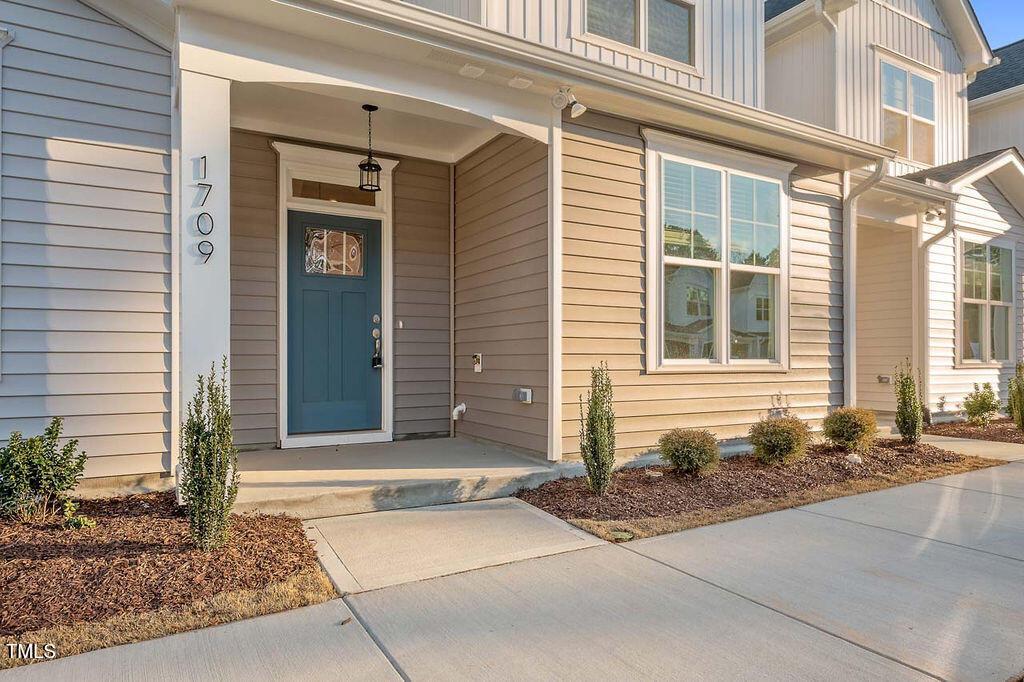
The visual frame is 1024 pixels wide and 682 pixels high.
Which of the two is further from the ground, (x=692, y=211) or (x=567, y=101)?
(x=567, y=101)

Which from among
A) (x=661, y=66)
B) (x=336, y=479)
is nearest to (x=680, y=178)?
(x=661, y=66)

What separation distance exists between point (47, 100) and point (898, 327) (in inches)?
355

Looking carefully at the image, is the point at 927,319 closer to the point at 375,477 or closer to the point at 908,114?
the point at 908,114

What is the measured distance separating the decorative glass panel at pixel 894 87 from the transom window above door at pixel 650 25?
11.7 ft

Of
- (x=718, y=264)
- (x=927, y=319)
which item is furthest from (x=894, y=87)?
(x=718, y=264)

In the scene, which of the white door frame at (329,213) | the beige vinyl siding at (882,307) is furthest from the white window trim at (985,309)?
the white door frame at (329,213)

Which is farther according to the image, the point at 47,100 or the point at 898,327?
the point at 898,327

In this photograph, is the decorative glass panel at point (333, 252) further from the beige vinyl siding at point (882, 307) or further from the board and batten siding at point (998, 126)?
the board and batten siding at point (998, 126)

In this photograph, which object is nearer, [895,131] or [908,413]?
[908,413]

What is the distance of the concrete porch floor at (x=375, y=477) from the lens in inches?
145

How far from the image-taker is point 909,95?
802cm

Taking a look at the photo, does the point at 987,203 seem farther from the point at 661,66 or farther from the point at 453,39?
the point at 453,39

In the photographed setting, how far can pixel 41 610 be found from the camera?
2.35m

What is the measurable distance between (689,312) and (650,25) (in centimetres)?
262
